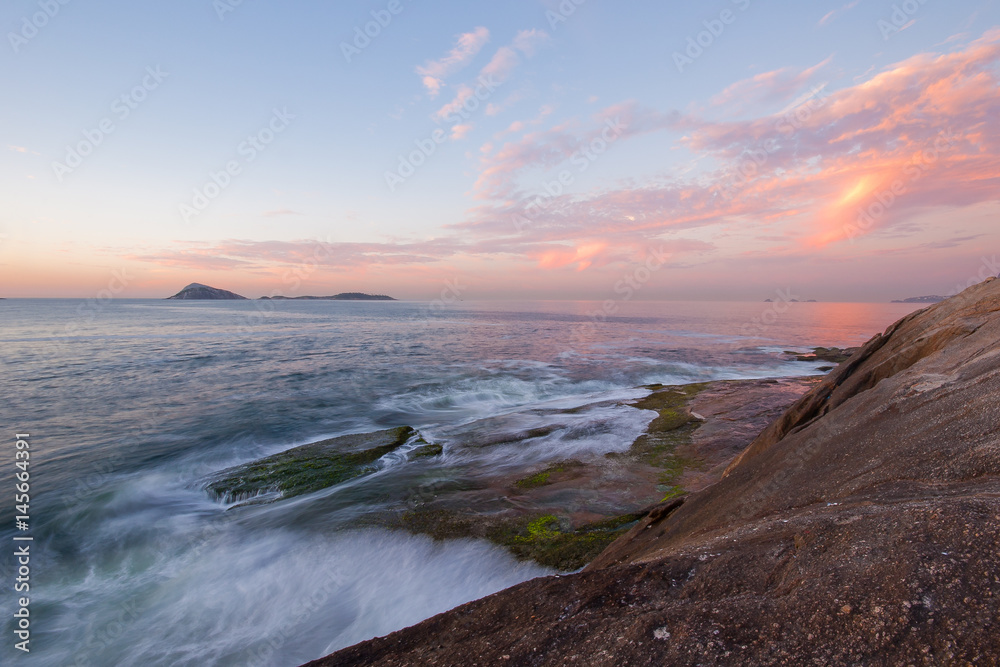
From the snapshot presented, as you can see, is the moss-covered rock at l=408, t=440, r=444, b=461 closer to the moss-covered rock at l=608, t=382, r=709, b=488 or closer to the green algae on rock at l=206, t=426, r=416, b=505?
the green algae on rock at l=206, t=426, r=416, b=505

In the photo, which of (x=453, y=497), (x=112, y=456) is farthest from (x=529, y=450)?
(x=112, y=456)

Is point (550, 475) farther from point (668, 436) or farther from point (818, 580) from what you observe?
point (818, 580)

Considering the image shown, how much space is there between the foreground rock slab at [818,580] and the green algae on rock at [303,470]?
9925 mm

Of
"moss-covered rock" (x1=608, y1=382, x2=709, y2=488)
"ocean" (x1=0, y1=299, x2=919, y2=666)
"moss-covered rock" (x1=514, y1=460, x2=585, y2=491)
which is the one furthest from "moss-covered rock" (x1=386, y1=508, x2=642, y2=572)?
"moss-covered rock" (x1=608, y1=382, x2=709, y2=488)

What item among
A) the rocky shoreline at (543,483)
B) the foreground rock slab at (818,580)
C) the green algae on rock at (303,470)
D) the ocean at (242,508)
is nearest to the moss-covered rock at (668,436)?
the rocky shoreline at (543,483)

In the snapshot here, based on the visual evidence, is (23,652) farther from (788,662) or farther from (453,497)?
(788,662)

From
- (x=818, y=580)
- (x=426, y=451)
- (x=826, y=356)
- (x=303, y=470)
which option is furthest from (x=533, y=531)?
(x=826, y=356)

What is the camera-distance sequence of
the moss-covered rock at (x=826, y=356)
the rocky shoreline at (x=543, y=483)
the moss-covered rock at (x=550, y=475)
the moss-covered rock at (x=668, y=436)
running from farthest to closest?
the moss-covered rock at (x=826, y=356) < the moss-covered rock at (x=668, y=436) < the moss-covered rock at (x=550, y=475) < the rocky shoreline at (x=543, y=483)

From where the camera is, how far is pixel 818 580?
3203 millimetres

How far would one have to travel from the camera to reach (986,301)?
922cm

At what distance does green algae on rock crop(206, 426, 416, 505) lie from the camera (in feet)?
42.2

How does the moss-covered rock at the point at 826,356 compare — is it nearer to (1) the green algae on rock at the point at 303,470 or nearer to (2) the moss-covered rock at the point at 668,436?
(2) the moss-covered rock at the point at 668,436

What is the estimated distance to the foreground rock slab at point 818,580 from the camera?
2672 millimetres

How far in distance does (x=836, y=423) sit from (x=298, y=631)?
9.84m
